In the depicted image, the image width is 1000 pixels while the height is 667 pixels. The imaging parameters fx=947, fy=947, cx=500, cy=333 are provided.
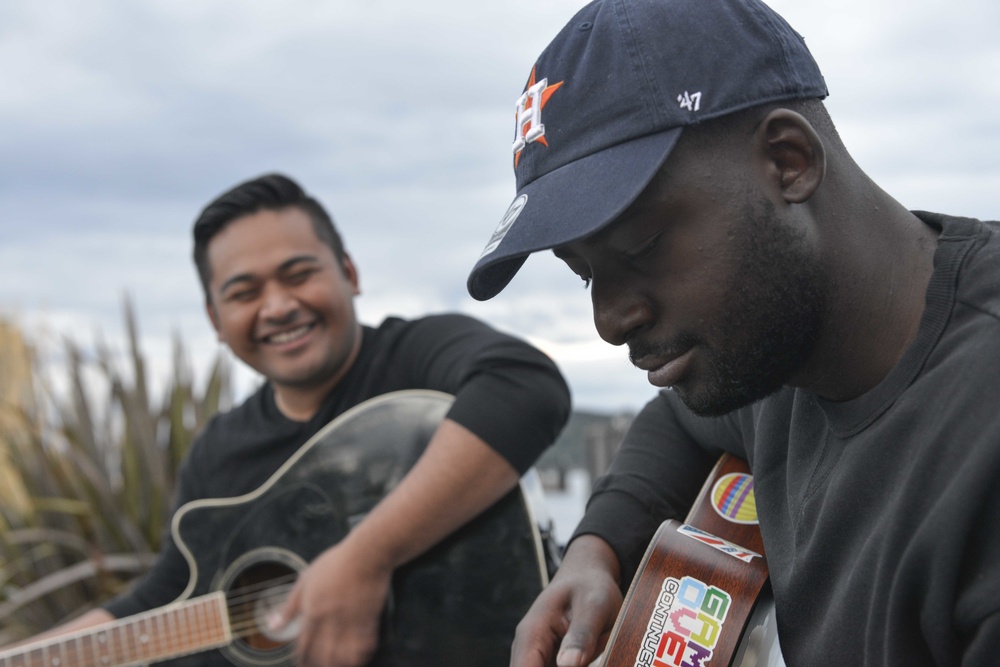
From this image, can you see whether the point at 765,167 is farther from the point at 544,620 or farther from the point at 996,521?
the point at 544,620

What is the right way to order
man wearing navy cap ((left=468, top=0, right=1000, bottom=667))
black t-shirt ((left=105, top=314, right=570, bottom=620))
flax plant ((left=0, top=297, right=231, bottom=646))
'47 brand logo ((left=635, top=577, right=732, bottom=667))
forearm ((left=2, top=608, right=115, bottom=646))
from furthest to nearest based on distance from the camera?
flax plant ((left=0, top=297, right=231, bottom=646)) < forearm ((left=2, top=608, right=115, bottom=646)) < black t-shirt ((left=105, top=314, right=570, bottom=620)) < '47 brand logo ((left=635, top=577, right=732, bottom=667)) < man wearing navy cap ((left=468, top=0, right=1000, bottom=667))

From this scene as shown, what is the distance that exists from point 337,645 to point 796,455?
1252 mm

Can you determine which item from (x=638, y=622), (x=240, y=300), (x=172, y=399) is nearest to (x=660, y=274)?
(x=638, y=622)

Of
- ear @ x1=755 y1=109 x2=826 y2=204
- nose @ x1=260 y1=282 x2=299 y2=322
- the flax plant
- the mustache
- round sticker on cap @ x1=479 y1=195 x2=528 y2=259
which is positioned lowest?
the flax plant

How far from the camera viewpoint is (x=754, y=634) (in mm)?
1346

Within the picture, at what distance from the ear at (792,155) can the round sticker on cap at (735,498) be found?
2.00 ft

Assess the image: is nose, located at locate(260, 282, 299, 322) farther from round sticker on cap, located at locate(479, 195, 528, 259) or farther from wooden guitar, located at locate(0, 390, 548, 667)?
round sticker on cap, located at locate(479, 195, 528, 259)

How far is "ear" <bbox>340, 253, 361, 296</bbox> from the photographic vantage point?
2910mm

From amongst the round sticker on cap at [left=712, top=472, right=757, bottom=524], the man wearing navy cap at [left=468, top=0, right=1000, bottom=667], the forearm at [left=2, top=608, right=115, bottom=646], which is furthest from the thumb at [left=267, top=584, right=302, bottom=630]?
the man wearing navy cap at [left=468, top=0, right=1000, bottom=667]

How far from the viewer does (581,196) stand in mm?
1126

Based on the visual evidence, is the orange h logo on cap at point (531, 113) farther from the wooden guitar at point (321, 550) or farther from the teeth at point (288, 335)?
the teeth at point (288, 335)

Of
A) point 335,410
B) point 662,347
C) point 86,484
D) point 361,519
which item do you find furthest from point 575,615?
point 86,484

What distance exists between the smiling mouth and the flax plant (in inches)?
74.1

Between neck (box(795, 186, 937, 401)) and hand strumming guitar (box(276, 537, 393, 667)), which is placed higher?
neck (box(795, 186, 937, 401))
